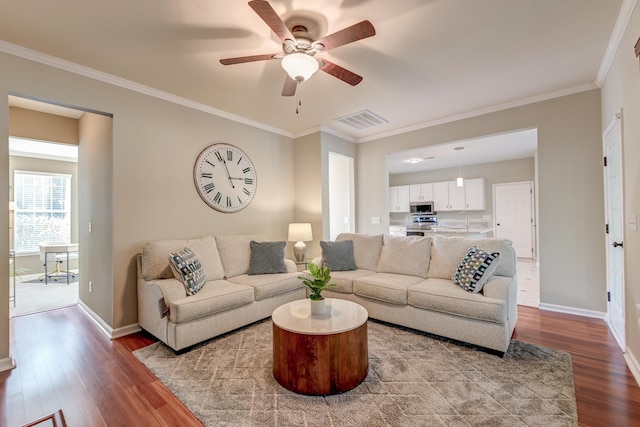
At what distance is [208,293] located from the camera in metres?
2.81

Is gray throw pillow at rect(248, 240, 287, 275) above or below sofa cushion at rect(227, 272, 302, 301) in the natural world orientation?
above

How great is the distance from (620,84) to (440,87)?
→ 1.51 metres

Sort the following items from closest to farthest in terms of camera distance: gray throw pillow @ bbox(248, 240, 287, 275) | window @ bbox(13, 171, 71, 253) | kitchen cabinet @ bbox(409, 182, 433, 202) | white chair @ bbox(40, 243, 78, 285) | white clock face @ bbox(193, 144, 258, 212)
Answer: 1. gray throw pillow @ bbox(248, 240, 287, 275)
2. white clock face @ bbox(193, 144, 258, 212)
3. white chair @ bbox(40, 243, 78, 285)
4. window @ bbox(13, 171, 71, 253)
5. kitchen cabinet @ bbox(409, 182, 433, 202)

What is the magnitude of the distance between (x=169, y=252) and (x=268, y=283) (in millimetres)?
Result: 1137

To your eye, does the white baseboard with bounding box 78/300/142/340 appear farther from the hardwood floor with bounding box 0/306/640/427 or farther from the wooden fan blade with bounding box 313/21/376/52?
the wooden fan blade with bounding box 313/21/376/52

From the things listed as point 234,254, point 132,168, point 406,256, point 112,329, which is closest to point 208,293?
point 234,254

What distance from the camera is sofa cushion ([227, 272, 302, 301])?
10.5 ft

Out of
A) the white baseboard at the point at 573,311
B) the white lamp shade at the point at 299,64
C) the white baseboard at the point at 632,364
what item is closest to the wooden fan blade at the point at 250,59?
the white lamp shade at the point at 299,64

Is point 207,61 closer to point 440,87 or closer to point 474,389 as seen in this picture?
point 440,87

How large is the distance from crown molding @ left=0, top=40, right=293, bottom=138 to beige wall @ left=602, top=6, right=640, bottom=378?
13.5 ft

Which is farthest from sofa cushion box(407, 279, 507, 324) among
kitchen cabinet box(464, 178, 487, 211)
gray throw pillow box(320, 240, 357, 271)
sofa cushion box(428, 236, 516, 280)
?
kitchen cabinet box(464, 178, 487, 211)

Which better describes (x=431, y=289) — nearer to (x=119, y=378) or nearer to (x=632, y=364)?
(x=632, y=364)

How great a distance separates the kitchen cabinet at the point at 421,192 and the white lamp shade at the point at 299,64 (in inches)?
272

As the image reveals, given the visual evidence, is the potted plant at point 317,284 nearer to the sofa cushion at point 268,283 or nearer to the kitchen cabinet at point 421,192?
the sofa cushion at point 268,283
